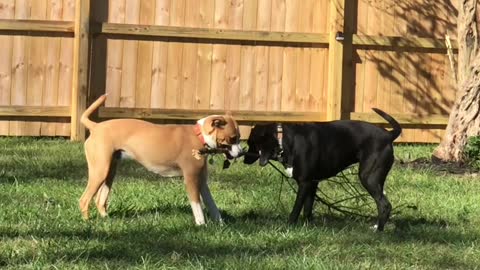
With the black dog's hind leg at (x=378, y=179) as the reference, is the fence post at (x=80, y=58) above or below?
above

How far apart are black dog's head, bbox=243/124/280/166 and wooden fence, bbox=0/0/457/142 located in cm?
494

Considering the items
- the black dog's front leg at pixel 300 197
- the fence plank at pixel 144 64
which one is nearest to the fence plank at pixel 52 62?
the fence plank at pixel 144 64

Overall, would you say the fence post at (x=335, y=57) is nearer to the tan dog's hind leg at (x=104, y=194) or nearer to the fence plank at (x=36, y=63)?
the fence plank at (x=36, y=63)

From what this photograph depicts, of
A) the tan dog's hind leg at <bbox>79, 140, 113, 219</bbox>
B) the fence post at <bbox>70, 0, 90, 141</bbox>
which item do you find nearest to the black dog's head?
the tan dog's hind leg at <bbox>79, 140, 113, 219</bbox>

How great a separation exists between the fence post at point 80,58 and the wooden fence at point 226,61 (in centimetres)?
1

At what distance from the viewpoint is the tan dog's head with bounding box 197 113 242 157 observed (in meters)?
5.41

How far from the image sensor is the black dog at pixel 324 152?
541 cm

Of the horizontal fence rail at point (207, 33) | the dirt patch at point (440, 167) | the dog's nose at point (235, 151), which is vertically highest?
the horizontal fence rail at point (207, 33)

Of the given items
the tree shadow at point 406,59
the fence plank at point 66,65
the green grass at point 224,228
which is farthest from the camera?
the tree shadow at point 406,59

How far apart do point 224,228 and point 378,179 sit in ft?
3.74

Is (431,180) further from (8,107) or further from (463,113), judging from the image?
(8,107)

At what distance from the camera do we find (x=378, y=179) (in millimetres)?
5551

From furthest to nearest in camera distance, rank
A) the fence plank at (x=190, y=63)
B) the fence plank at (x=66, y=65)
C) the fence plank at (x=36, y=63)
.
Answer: the fence plank at (x=190, y=63) < the fence plank at (x=66, y=65) < the fence plank at (x=36, y=63)

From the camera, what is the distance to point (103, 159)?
17.9ft
